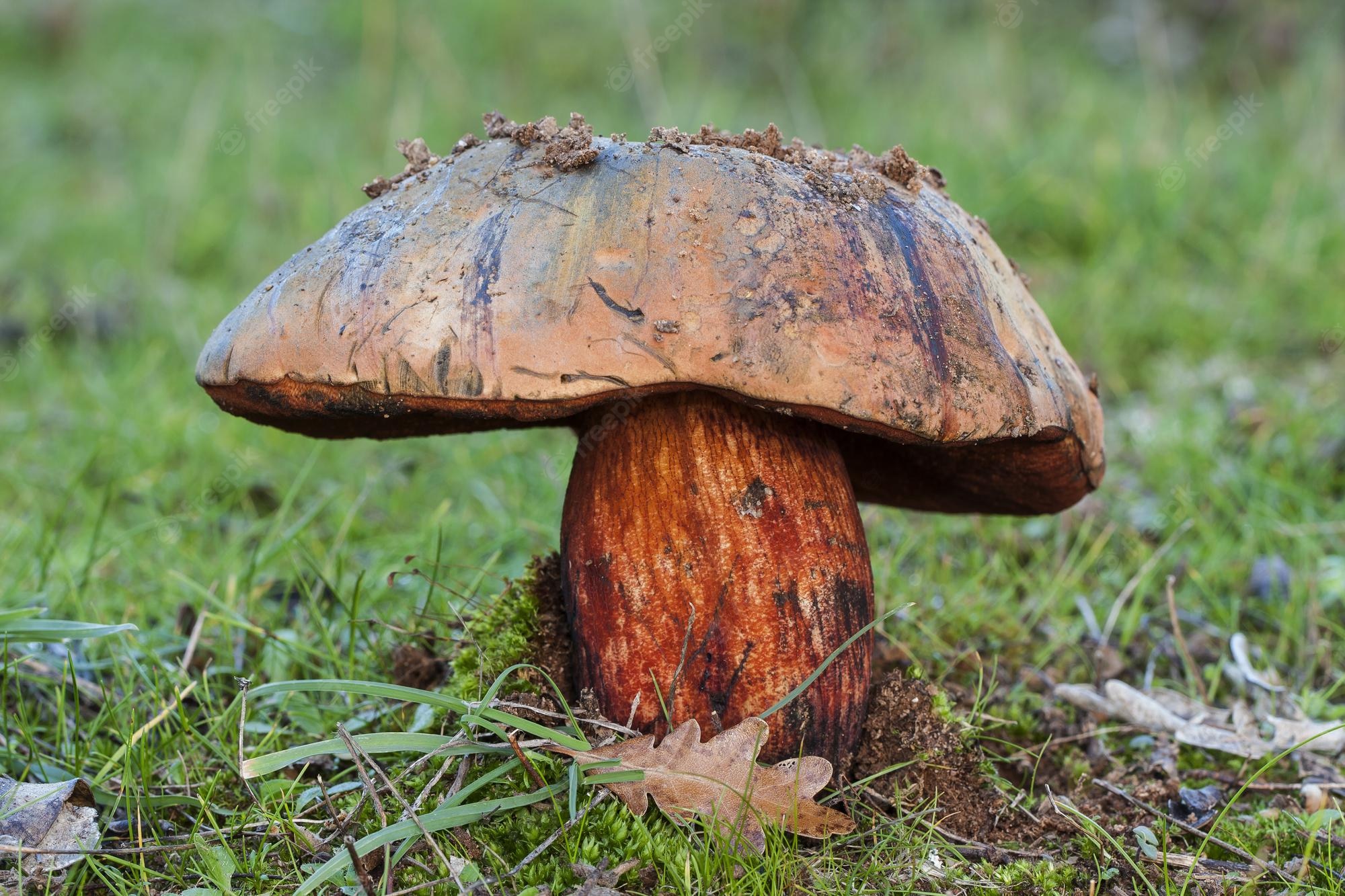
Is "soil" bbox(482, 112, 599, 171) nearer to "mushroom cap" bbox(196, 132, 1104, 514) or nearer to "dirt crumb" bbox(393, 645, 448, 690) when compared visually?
"mushroom cap" bbox(196, 132, 1104, 514)

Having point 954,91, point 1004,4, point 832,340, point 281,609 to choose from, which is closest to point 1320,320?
point 954,91

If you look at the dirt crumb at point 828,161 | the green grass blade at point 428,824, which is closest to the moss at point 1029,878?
the green grass blade at point 428,824

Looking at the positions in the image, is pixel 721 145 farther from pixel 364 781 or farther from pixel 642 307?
pixel 364 781

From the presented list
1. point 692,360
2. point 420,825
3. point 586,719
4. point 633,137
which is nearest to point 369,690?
point 420,825

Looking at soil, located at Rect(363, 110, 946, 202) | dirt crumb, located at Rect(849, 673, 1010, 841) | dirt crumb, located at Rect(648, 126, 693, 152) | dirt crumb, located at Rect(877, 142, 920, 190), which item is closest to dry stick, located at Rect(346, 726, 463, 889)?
dirt crumb, located at Rect(849, 673, 1010, 841)

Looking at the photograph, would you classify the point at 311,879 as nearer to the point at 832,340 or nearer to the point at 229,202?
the point at 832,340

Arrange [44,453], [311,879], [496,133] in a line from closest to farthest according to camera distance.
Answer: [311,879]
[496,133]
[44,453]
